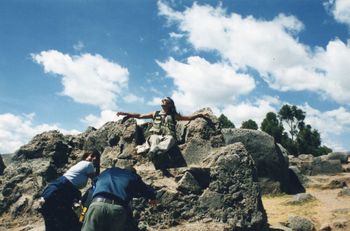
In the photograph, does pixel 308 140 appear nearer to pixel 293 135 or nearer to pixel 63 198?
pixel 293 135

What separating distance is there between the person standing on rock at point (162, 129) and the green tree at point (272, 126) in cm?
4437

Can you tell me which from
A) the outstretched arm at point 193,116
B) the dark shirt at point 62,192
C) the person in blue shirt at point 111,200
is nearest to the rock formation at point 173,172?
the outstretched arm at point 193,116

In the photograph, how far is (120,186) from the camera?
5.86 meters

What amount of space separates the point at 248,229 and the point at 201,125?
10.00ft

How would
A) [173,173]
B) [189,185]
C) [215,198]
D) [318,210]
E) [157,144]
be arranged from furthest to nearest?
[318,210], [157,144], [173,173], [189,185], [215,198]

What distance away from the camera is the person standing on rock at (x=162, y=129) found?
368 inches

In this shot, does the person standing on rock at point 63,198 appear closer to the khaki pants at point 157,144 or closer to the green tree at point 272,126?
the khaki pants at point 157,144

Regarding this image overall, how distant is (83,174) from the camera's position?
6.70 metres

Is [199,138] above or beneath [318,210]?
above

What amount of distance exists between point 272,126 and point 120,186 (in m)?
50.2

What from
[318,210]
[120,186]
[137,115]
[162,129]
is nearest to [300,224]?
[318,210]

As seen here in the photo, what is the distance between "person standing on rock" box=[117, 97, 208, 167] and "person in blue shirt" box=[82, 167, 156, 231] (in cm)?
315

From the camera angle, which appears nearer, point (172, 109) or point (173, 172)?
point (173, 172)

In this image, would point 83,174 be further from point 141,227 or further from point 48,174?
point 48,174
